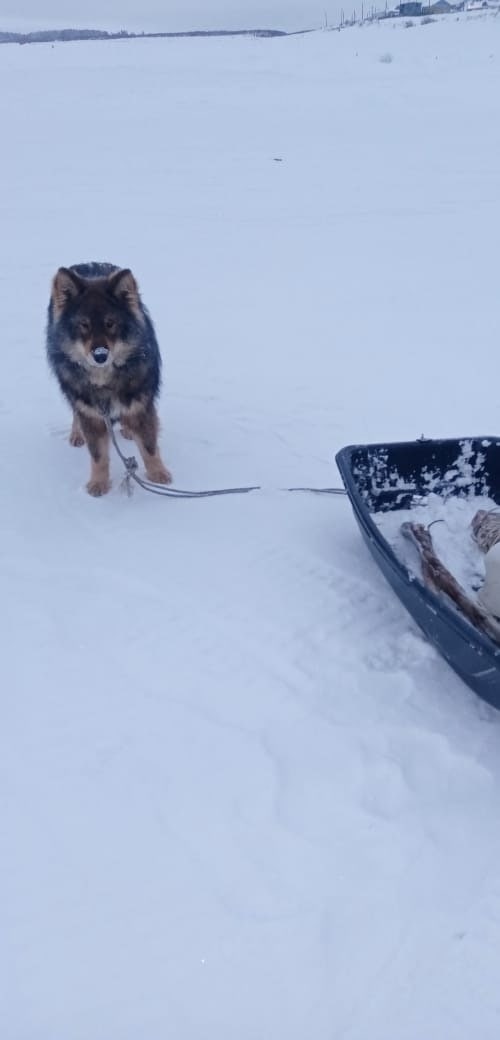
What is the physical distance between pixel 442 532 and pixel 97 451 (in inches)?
66.7

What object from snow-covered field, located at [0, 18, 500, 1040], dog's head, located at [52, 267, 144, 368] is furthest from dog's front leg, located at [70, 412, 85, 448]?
dog's head, located at [52, 267, 144, 368]

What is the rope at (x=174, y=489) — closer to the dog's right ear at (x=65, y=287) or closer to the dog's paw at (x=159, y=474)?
the dog's paw at (x=159, y=474)

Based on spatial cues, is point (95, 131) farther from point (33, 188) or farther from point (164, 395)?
point (164, 395)

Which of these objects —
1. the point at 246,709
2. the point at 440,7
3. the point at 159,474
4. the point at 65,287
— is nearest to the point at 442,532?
the point at 246,709

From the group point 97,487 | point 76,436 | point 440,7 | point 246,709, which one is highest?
point 440,7

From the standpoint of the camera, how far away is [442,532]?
320 cm

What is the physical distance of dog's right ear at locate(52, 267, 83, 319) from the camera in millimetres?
3160

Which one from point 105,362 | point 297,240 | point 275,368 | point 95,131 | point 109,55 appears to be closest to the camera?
point 105,362

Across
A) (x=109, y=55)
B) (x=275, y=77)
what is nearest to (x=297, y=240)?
(x=275, y=77)

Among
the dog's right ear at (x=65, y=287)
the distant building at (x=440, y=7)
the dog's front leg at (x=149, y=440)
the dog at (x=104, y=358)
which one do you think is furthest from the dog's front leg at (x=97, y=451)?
the distant building at (x=440, y=7)

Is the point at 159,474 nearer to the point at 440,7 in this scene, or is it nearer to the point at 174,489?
the point at 174,489

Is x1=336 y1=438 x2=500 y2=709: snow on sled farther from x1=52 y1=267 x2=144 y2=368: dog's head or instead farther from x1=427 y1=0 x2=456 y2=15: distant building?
x1=427 y1=0 x2=456 y2=15: distant building

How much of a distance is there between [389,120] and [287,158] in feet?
10.9

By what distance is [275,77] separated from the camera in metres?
16.4
